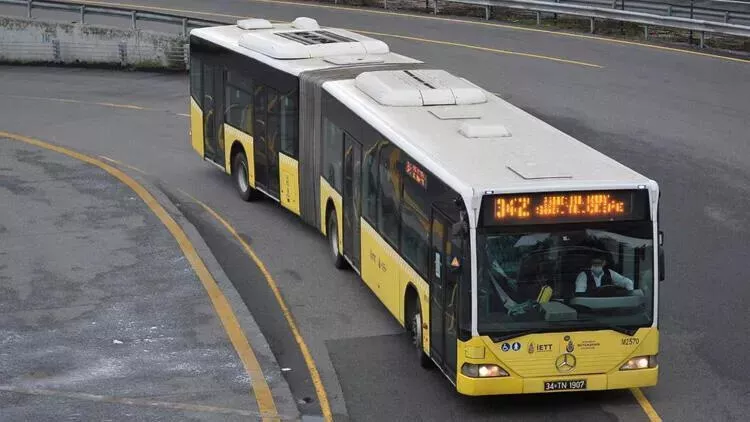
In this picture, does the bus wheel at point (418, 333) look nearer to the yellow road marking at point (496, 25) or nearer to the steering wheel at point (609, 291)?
the steering wheel at point (609, 291)

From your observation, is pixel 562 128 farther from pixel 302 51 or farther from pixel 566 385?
pixel 566 385

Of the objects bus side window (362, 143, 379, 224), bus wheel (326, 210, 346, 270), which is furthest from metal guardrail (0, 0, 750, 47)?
bus side window (362, 143, 379, 224)

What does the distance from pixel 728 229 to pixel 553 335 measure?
26.2ft

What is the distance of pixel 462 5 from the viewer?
4259cm

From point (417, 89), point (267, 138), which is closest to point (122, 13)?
point (267, 138)

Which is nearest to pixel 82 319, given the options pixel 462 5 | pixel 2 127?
pixel 2 127

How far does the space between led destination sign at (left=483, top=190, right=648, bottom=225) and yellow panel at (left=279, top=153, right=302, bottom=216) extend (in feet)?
27.4

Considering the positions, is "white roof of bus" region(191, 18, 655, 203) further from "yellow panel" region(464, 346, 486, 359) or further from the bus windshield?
"yellow panel" region(464, 346, 486, 359)

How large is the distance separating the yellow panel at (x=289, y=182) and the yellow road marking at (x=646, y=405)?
8.11 metres

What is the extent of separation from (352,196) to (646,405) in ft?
18.3

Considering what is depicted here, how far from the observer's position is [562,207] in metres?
12.7

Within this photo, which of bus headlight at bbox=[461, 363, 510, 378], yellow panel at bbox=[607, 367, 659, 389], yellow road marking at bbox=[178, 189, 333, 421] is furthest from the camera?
yellow road marking at bbox=[178, 189, 333, 421]

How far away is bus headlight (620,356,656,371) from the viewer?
13.0m

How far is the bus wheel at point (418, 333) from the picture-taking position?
14477mm
